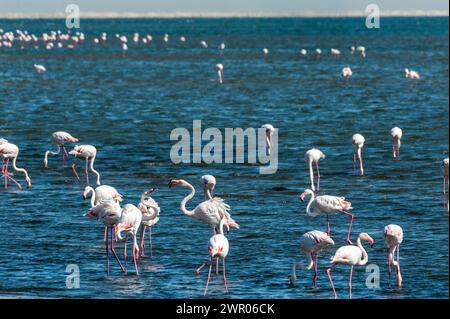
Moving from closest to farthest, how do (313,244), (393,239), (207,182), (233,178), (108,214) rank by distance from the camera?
(313,244) < (393,239) < (108,214) < (207,182) < (233,178)

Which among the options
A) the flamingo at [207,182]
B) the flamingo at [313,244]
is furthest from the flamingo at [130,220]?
the flamingo at [207,182]

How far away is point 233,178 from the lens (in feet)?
81.1

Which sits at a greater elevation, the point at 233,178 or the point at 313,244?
the point at 233,178

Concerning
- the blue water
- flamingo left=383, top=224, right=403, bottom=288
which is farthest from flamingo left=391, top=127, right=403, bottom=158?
flamingo left=383, top=224, right=403, bottom=288

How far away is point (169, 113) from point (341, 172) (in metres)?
16.5

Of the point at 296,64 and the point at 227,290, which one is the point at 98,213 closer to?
the point at 227,290

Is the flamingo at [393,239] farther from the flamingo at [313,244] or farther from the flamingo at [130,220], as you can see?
the flamingo at [130,220]

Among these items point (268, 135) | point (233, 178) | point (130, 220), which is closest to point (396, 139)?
point (268, 135)

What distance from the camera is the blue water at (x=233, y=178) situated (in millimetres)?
15656

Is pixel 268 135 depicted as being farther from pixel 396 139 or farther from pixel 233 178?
pixel 233 178

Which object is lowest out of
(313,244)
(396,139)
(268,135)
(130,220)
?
(313,244)

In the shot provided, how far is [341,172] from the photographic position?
990 inches
